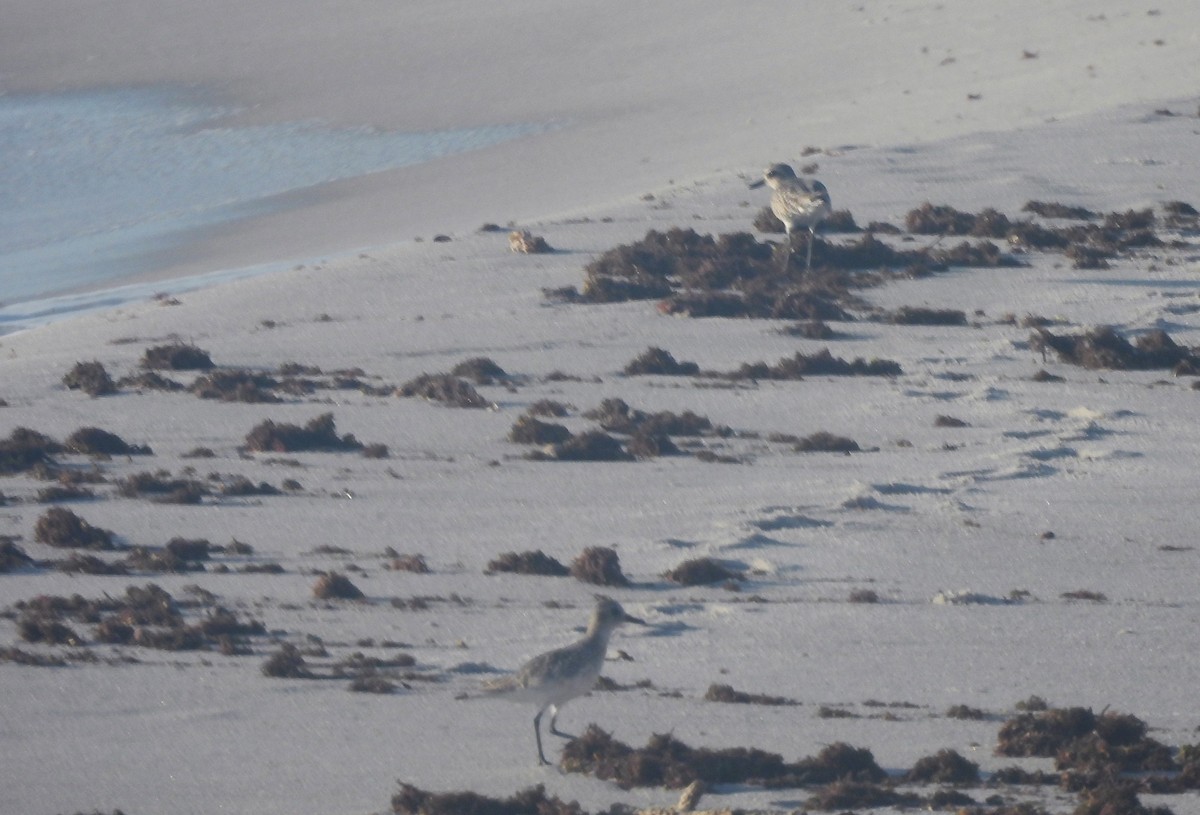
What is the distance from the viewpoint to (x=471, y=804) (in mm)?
5262

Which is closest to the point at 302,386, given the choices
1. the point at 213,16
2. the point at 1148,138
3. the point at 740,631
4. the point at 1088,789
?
the point at 740,631

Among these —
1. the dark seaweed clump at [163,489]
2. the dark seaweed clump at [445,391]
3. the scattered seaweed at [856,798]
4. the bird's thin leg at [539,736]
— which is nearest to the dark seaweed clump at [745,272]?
the dark seaweed clump at [445,391]

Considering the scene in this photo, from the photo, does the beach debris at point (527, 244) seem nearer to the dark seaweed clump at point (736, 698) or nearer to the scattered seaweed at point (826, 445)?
the scattered seaweed at point (826, 445)

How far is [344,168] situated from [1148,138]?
9.06 meters

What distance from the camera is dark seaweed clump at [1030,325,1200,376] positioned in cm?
984

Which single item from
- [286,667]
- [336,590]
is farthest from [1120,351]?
[286,667]

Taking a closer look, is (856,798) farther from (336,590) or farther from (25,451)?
(25,451)

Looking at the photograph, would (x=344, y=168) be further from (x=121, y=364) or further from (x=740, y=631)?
(x=740, y=631)

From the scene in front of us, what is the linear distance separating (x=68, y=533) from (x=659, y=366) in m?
3.88

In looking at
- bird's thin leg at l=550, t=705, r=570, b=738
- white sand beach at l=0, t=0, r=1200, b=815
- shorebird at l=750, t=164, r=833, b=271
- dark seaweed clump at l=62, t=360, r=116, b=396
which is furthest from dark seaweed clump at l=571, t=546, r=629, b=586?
shorebird at l=750, t=164, r=833, b=271

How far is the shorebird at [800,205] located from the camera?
38.8 ft

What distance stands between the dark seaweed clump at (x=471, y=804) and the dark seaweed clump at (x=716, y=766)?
0.91 feet

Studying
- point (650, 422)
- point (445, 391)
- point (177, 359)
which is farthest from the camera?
point (177, 359)

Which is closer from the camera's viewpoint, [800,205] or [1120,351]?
[1120,351]
